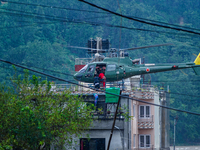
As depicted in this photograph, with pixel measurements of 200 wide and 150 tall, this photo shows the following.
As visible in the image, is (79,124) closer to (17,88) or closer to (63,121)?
(63,121)

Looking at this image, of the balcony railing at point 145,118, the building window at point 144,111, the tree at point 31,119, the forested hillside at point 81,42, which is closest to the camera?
the tree at point 31,119

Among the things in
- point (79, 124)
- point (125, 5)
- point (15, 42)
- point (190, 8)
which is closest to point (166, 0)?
point (190, 8)

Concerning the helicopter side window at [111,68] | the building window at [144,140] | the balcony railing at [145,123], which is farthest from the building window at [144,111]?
the helicopter side window at [111,68]

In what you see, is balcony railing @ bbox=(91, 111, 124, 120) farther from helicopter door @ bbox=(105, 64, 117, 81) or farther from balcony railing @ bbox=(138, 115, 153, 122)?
balcony railing @ bbox=(138, 115, 153, 122)

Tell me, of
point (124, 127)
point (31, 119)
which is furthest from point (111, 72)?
point (31, 119)

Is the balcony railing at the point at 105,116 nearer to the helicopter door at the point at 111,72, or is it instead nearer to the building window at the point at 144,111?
the helicopter door at the point at 111,72

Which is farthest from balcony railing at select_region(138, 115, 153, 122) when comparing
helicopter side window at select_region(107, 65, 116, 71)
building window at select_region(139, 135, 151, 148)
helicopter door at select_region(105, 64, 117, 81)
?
helicopter side window at select_region(107, 65, 116, 71)

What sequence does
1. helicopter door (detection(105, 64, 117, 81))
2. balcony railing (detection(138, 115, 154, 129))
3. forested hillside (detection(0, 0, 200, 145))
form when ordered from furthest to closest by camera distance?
1. forested hillside (detection(0, 0, 200, 145))
2. balcony railing (detection(138, 115, 154, 129))
3. helicopter door (detection(105, 64, 117, 81))

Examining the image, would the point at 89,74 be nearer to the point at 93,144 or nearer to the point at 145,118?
the point at 93,144

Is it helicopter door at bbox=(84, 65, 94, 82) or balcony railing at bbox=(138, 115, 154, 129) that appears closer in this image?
helicopter door at bbox=(84, 65, 94, 82)

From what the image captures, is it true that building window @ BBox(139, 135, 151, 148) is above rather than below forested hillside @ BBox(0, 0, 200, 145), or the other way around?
below

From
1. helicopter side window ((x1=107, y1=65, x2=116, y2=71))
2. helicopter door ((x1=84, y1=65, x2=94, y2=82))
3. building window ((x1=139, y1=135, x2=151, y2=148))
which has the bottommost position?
building window ((x1=139, y1=135, x2=151, y2=148))

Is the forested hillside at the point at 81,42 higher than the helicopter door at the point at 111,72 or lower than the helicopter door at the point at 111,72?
higher

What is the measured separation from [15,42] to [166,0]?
63.8 m
